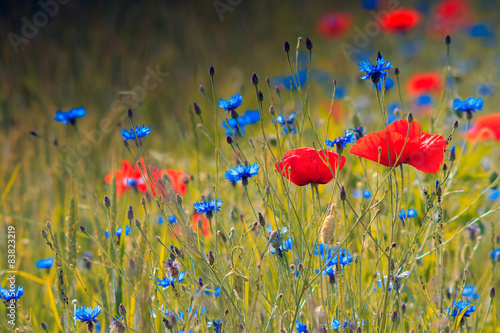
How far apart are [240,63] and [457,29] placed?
6.46 feet

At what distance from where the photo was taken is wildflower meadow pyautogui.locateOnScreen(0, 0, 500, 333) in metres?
0.85

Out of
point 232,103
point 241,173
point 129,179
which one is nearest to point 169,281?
point 241,173

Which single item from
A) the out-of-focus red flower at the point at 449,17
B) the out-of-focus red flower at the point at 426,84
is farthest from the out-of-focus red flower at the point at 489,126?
the out-of-focus red flower at the point at 449,17

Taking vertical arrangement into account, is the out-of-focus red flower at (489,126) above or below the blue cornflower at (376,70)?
above

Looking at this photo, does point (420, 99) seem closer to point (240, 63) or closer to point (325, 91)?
point (325, 91)

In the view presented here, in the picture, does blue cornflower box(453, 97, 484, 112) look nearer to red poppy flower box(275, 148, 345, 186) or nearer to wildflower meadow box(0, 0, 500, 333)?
wildflower meadow box(0, 0, 500, 333)

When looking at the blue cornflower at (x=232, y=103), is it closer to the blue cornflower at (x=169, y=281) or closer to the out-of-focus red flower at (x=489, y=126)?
the blue cornflower at (x=169, y=281)

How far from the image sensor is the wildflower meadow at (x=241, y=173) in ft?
2.80

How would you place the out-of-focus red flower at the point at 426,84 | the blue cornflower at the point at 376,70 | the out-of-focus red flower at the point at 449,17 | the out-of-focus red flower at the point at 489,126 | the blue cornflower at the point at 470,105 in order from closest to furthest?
the blue cornflower at the point at 376,70 < the blue cornflower at the point at 470,105 < the out-of-focus red flower at the point at 489,126 < the out-of-focus red flower at the point at 426,84 < the out-of-focus red flower at the point at 449,17

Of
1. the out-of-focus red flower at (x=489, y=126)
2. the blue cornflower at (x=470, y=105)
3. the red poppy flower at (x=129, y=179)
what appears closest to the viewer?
the blue cornflower at (x=470, y=105)

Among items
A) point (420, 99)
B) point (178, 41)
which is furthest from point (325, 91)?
point (178, 41)

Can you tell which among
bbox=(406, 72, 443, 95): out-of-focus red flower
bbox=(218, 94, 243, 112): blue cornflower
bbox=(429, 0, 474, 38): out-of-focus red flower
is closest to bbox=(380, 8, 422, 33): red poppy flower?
bbox=(406, 72, 443, 95): out-of-focus red flower

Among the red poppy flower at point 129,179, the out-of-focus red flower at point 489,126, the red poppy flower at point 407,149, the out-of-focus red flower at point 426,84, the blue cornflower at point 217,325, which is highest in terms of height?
the out-of-focus red flower at point 426,84

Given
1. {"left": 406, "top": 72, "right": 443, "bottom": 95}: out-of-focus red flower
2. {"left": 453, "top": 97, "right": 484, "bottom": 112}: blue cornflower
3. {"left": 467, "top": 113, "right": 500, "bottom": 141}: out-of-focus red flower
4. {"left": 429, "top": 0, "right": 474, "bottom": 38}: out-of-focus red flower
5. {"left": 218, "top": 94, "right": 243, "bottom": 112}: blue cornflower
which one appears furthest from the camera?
{"left": 429, "top": 0, "right": 474, "bottom": 38}: out-of-focus red flower
